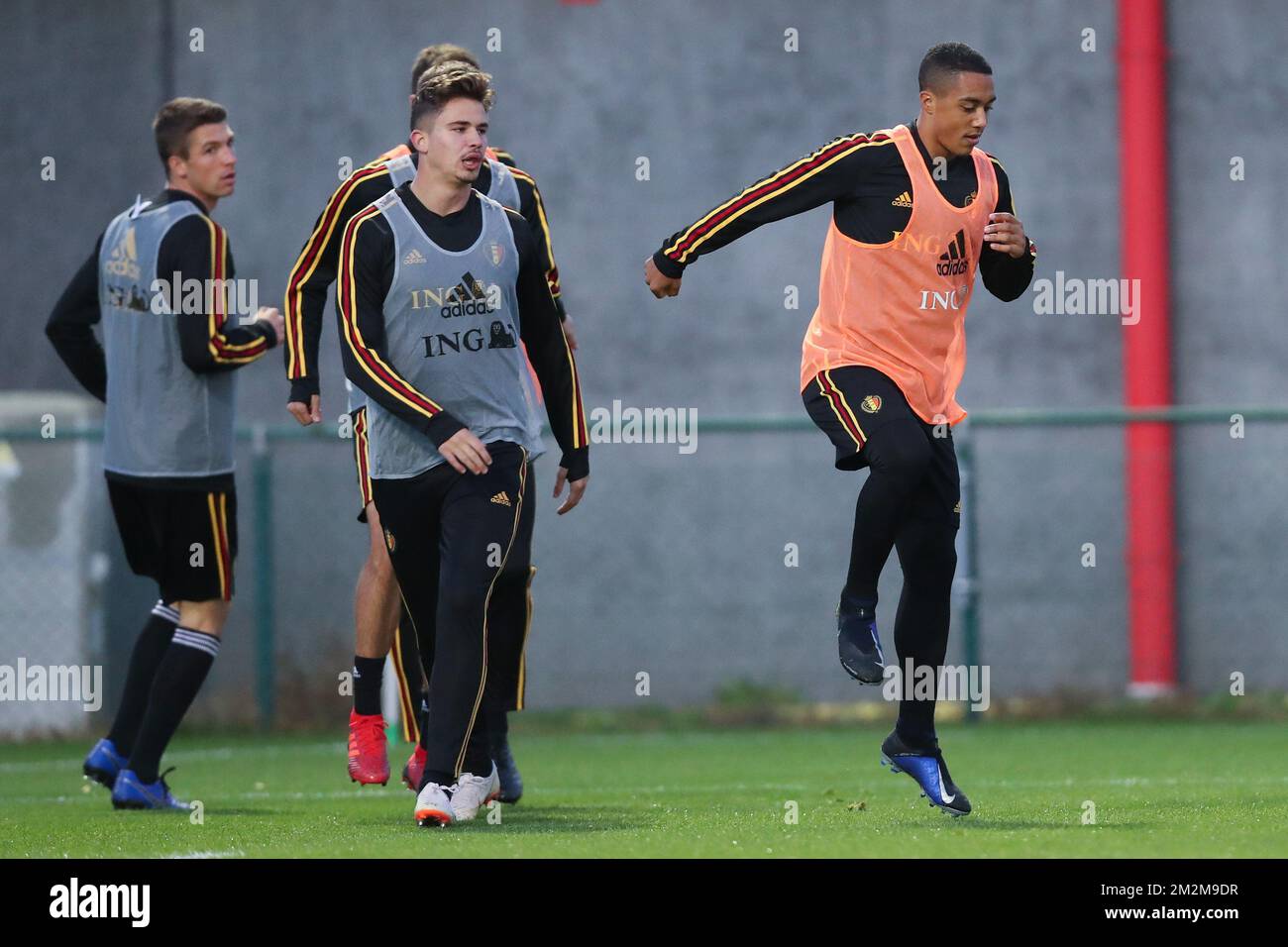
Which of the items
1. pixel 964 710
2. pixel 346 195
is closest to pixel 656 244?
pixel 964 710

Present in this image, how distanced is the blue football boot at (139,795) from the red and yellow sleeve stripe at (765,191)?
8.81 feet

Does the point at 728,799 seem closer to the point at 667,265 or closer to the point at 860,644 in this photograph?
the point at 860,644

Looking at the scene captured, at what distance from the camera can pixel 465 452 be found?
5938mm

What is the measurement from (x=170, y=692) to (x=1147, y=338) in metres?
6.90

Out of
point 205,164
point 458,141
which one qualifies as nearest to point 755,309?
point 205,164

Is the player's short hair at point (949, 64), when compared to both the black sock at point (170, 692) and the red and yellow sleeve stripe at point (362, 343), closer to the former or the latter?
the red and yellow sleeve stripe at point (362, 343)

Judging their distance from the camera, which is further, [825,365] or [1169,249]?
[1169,249]

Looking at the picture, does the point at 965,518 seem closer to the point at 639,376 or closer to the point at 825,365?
the point at 639,376

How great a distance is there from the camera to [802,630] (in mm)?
11992

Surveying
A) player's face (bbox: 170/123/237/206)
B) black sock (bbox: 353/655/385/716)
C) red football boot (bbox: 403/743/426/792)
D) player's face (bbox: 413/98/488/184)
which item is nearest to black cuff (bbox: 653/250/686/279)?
player's face (bbox: 413/98/488/184)

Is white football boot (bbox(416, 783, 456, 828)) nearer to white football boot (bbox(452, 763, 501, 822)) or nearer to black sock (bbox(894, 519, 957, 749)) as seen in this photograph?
white football boot (bbox(452, 763, 501, 822))

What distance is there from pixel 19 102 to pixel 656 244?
432 centimetres
